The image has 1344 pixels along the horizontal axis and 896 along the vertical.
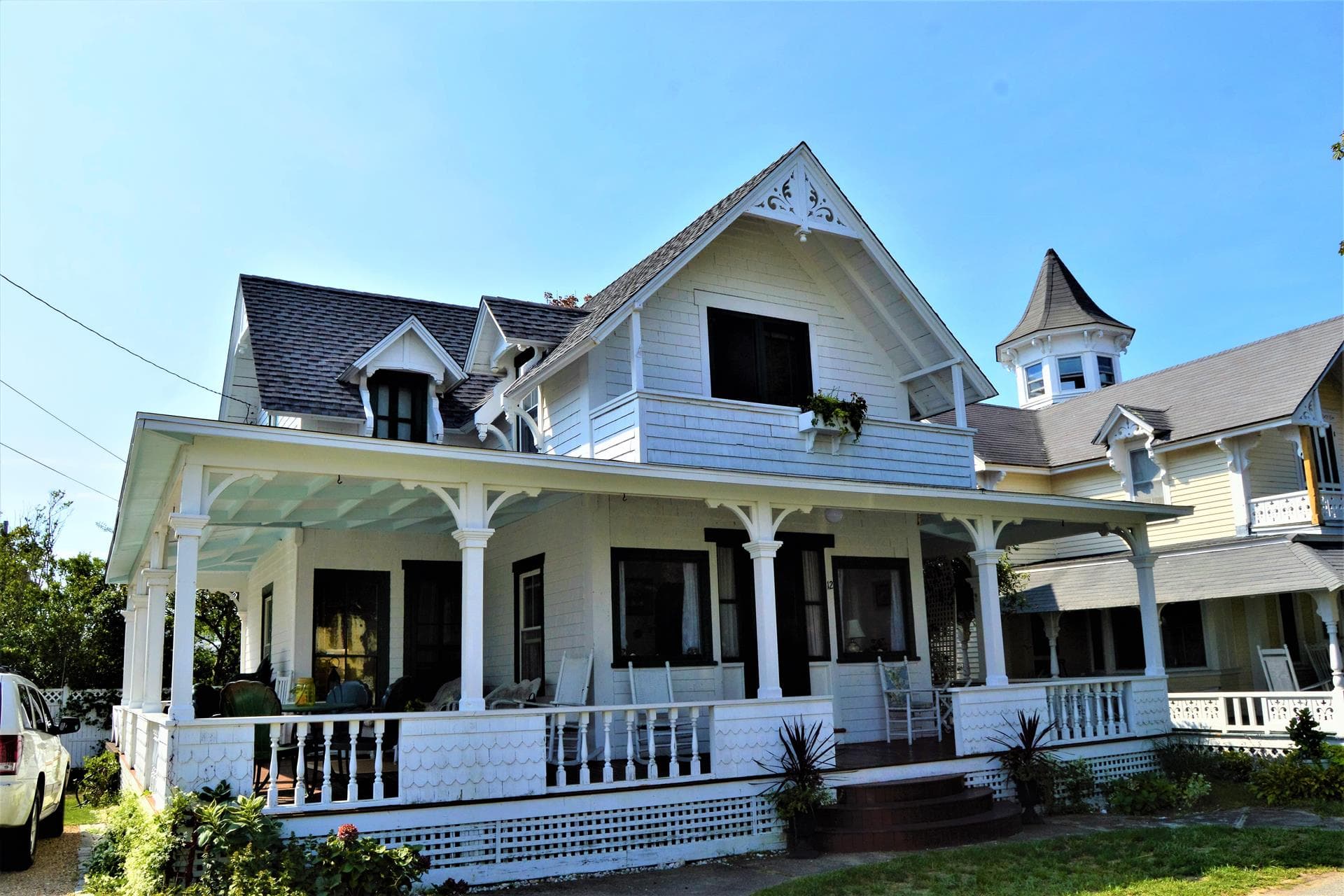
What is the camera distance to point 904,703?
13703 mm

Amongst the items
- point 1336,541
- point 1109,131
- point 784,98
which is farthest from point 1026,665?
point 784,98

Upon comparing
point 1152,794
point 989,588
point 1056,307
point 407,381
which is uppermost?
point 1056,307

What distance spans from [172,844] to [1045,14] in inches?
472

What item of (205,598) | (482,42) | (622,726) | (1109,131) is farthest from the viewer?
(205,598)

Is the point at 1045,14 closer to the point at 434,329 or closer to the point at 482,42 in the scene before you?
the point at 482,42

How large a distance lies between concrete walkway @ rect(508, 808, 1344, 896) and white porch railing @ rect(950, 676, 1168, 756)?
114 cm

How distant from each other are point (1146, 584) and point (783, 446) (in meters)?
5.61

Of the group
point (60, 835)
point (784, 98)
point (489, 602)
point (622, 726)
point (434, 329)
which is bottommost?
point (60, 835)

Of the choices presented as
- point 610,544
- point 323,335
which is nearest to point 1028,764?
point 610,544

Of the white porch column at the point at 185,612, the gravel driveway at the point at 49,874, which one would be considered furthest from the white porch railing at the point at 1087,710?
the gravel driveway at the point at 49,874

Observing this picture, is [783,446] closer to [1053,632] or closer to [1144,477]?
[1053,632]

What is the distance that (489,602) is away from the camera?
14906mm

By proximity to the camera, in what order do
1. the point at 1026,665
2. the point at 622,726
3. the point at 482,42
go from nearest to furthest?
the point at 622,726
the point at 482,42
the point at 1026,665

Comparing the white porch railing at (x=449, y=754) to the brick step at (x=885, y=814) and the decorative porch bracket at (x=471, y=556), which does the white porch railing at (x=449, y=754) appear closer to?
the decorative porch bracket at (x=471, y=556)
